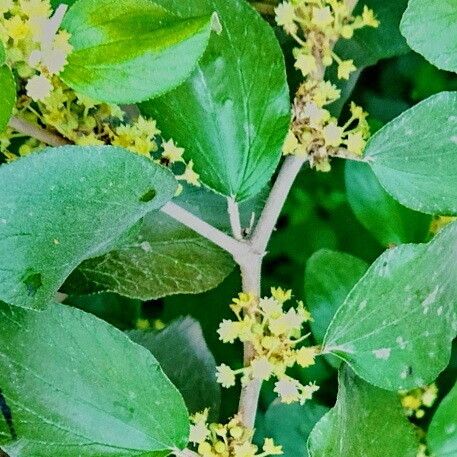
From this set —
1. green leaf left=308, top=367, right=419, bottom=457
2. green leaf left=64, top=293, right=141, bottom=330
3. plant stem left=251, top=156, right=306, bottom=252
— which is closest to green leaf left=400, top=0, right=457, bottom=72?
plant stem left=251, top=156, right=306, bottom=252

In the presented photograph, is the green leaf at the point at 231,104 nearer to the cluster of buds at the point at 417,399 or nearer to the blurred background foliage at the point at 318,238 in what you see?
the blurred background foliage at the point at 318,238

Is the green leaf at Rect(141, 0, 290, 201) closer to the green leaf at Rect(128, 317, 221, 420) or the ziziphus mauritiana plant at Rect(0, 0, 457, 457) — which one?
the ziziphus mauritiana plant at Rect(0, 0, 457, 457)

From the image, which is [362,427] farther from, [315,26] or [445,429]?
[315,26]

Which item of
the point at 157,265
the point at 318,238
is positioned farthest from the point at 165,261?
the point at 318,238

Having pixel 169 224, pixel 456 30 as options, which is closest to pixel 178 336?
pixel 169 224

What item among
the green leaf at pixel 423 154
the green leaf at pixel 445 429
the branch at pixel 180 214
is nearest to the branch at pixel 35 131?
the branch at pixel 180 214

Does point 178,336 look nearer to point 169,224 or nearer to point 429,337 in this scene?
point 169,224
